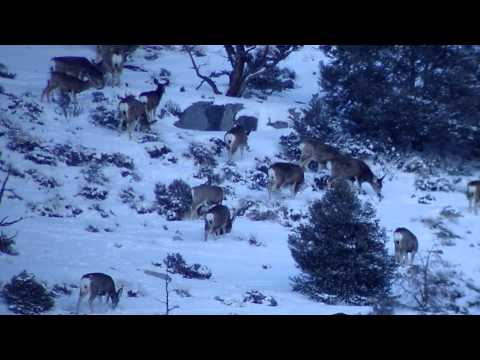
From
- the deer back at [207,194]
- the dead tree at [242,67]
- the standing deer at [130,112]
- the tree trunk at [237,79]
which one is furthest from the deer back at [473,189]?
the standing deer at [130,112]

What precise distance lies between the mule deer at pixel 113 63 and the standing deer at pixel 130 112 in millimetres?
2147

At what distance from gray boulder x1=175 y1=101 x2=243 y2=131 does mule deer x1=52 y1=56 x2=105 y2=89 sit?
7.36 ft

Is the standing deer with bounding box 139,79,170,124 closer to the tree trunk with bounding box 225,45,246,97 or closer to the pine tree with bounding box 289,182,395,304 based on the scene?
the tree trunk with bounding box 225,45,246,97

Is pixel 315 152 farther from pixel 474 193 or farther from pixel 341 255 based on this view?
Answer: pixel 341 255

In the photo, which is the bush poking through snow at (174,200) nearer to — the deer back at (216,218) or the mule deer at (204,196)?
the mule deer at (204,196)

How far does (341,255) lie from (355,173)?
5606mm

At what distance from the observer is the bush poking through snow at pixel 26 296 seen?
29.2 feet

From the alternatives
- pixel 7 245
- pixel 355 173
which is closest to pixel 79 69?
pixel 355 173

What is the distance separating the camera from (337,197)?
11695mm

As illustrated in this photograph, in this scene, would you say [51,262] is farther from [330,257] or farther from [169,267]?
[330,257]

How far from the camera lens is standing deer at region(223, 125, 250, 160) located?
16.8m

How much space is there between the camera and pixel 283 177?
1579cm
